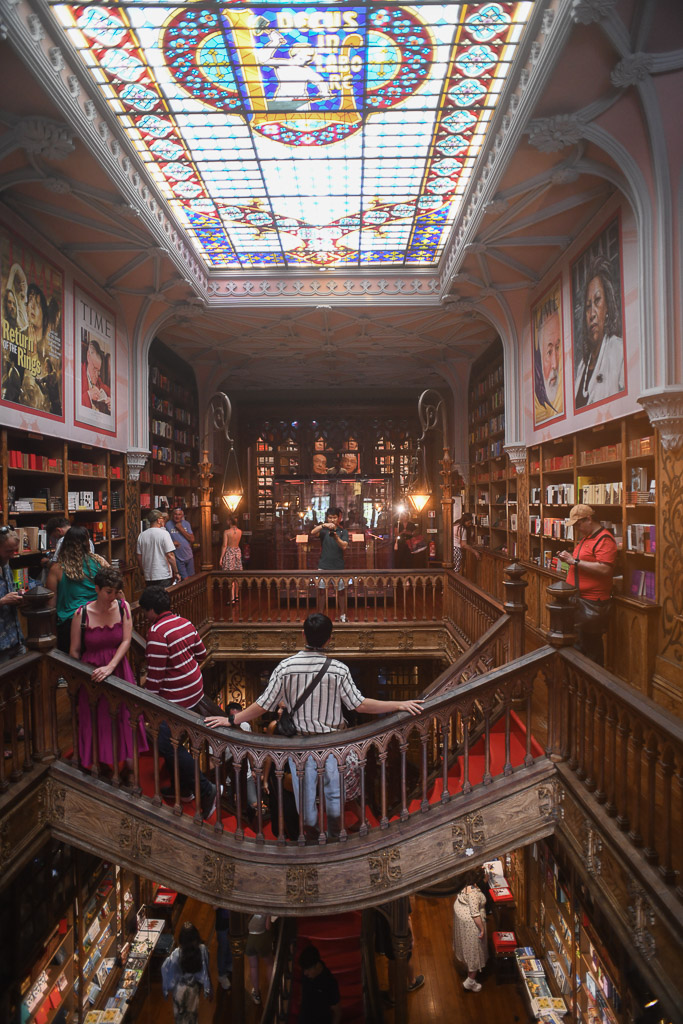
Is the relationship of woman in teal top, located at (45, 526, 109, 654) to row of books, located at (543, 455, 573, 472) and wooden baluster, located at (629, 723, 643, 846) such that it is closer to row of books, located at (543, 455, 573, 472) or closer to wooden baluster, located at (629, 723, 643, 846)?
wooden baluster, located at (629, 723, 643, 846)

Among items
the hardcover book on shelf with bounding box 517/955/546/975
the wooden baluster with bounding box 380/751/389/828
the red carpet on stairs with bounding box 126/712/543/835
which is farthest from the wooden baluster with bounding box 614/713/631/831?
the hardcover book on shelf with bounding box 517/955/546/975

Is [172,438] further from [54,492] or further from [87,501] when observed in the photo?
[54,492]

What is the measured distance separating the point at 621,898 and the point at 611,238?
5.46 meters

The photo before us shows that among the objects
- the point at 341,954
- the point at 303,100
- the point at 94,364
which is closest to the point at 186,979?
the point at 341,954

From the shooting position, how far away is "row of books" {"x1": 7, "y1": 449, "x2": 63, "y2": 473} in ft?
18.7

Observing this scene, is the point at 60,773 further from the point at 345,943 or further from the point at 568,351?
the point at 568,351

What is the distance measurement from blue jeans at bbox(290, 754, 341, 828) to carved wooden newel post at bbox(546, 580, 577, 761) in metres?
1.19

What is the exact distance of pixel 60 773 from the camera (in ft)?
10.8

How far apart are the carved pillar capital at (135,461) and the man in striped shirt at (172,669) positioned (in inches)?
209

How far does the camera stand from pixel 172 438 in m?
11.1

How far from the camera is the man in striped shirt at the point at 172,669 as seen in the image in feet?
11.8

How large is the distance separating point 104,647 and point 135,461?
5.53 meters

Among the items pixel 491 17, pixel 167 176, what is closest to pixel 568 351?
pixel 491 17

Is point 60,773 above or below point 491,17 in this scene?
below
